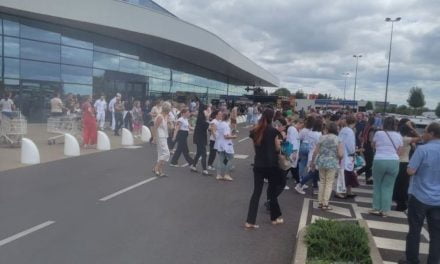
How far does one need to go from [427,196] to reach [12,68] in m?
22.0

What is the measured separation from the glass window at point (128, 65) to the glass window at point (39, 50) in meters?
6.26

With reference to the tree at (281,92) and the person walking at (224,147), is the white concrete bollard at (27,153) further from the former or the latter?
the tree at (281,92)

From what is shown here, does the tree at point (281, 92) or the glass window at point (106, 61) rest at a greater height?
the tree at point (281, 92)

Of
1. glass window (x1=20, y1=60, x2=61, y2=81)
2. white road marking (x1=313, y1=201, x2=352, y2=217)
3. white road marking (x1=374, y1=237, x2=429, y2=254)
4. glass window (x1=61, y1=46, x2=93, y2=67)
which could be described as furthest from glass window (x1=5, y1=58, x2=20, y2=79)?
white road marking (x1=374, y1=237, x2=429, y2=254)

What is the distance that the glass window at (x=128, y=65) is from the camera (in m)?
30.8

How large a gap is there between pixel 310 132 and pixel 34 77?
18.4 meters

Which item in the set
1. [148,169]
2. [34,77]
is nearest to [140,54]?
[34,77]

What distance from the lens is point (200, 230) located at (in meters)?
6.46

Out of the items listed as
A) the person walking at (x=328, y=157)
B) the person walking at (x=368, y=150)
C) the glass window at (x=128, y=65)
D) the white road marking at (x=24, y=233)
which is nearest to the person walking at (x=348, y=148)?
the person walking at (x=328, y=157)

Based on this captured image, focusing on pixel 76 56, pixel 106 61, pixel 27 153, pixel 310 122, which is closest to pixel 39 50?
pixel 76 56

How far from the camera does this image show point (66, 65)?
2542 centimetres

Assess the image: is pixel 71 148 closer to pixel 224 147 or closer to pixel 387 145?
pixel 224 147

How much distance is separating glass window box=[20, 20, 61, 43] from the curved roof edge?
538mm

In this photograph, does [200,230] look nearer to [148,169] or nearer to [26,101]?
[148,169]
